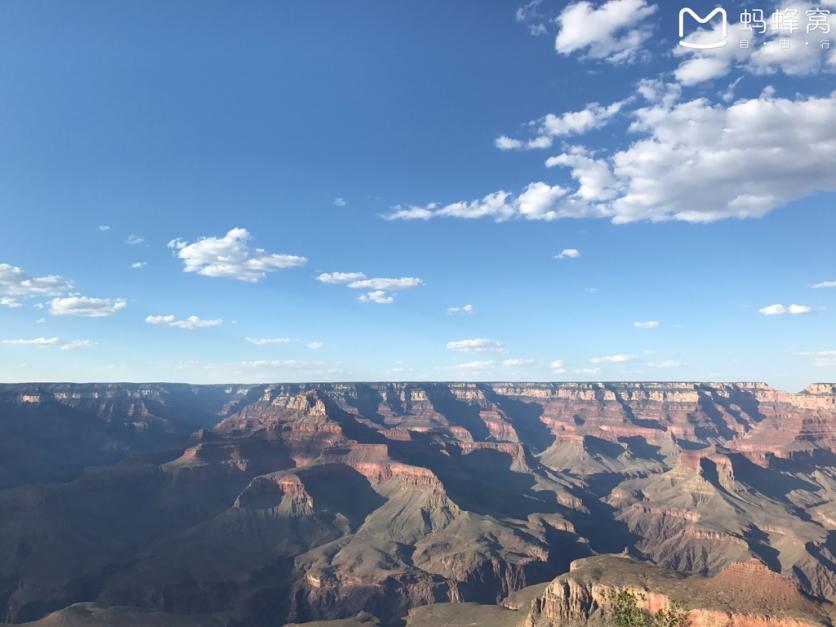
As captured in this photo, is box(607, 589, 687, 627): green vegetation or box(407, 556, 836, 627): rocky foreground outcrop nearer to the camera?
box(607, 589, 687, 627): green vegetation

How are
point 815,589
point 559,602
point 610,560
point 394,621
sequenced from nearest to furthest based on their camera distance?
point 559,602 → point 610,560 → point 394,621 → point 815,589

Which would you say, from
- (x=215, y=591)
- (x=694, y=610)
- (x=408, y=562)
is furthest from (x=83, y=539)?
(x=694, y=610)

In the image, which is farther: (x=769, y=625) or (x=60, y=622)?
(x=60, y=622)

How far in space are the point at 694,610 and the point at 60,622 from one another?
119396 mm

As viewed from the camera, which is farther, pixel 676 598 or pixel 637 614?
pixel 676 598

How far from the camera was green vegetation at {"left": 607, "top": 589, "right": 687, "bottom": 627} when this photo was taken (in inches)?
2849

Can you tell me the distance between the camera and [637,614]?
255 ft

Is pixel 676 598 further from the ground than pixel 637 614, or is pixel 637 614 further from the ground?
pixel 637 614

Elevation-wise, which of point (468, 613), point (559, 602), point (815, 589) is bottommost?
point (815, 589)

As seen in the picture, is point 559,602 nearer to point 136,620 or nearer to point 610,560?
point 610,560

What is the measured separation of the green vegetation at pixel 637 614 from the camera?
72375 mm

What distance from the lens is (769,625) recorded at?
8544cm

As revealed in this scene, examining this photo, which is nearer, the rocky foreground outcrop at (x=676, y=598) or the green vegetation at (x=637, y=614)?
the green vegetation at (x=637, y=614)

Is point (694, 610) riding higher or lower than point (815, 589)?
higher
